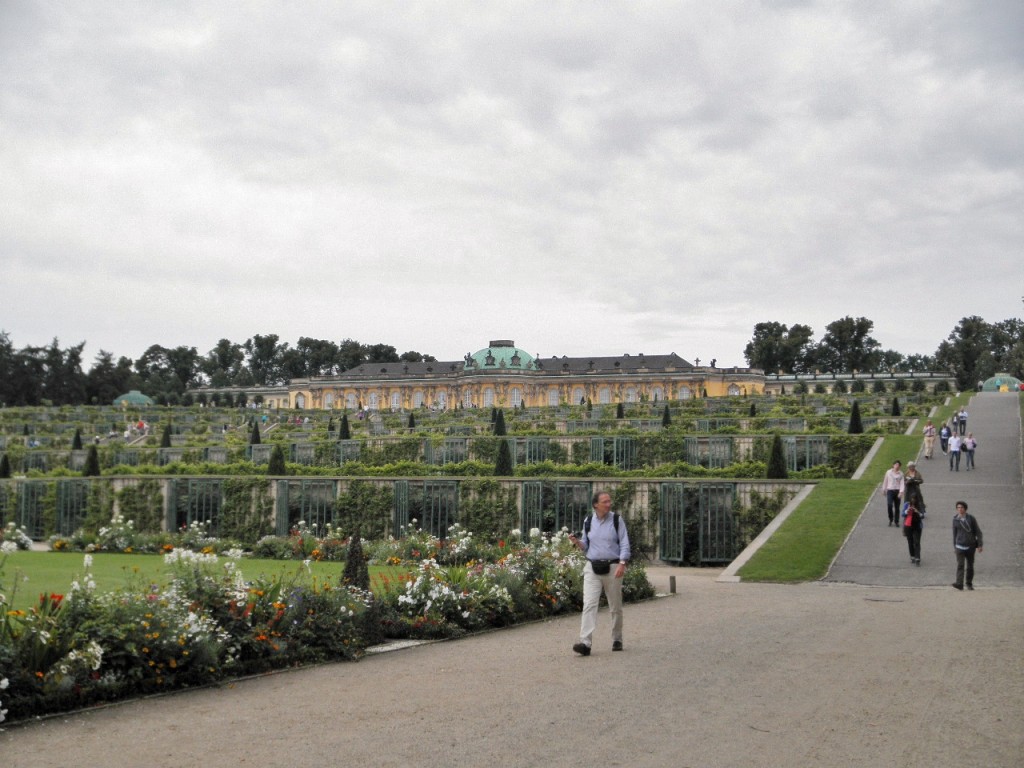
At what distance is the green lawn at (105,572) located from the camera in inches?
422

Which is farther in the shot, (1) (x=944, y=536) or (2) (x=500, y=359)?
(2) (x=500, y=359)

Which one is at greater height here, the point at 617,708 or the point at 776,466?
the point at 776,466

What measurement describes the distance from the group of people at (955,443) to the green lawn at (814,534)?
298 cm

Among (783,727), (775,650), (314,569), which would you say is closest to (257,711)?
(783,727)

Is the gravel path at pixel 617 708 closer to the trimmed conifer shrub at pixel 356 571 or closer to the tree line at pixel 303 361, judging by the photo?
the trimmed conifer shrub at pixel 356 571

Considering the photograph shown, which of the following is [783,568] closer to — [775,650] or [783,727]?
[775,650]

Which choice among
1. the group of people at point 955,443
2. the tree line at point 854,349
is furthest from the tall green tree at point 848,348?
the group of people at point 955,443

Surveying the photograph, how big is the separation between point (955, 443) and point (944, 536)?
9480 mm

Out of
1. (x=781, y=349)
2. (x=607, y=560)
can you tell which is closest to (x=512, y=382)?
(x=781, y=349)

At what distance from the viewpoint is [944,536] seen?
17344 mm

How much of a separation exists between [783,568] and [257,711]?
32.2 ft

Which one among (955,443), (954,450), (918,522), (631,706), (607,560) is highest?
(955,443)

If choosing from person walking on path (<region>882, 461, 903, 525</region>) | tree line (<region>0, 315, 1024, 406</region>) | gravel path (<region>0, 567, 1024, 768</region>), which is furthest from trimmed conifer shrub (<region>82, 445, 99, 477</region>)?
tree line (<region>0, 315, 1024, 406</region>)

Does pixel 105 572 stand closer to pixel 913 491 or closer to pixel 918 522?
pixel 918 522
